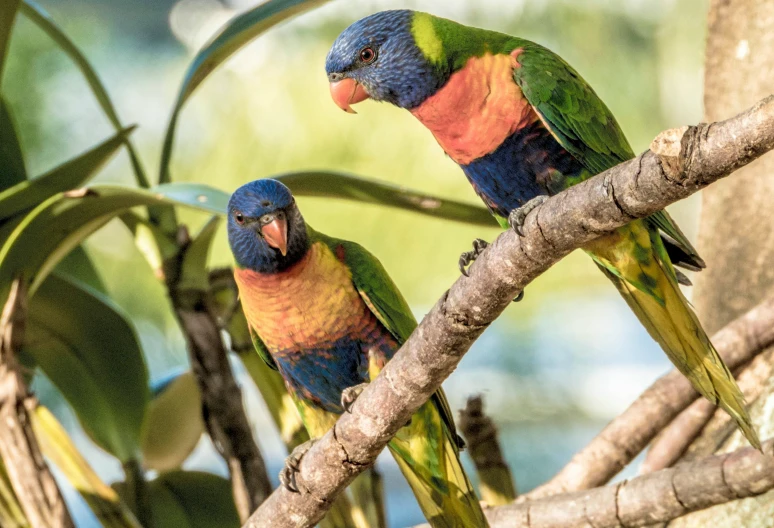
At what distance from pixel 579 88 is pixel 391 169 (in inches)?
115

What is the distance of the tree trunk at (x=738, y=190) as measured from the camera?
192cm

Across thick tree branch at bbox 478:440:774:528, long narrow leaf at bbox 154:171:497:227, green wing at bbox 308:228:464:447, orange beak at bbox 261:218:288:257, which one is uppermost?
long narrow leaf at bbox 154:171:497:227

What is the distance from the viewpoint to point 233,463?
1681mm

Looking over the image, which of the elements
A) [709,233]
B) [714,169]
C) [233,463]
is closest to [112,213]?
[233,463]

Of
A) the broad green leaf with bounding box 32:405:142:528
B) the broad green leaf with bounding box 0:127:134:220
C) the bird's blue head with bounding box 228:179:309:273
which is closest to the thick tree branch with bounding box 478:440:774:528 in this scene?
the bird's blue head with bounding box 228:179:309:273

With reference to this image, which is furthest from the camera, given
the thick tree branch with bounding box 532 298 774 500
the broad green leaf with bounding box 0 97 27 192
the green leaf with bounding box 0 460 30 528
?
the thick tree branch with bounding box 532 298 774 500

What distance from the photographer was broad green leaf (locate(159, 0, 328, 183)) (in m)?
1.50

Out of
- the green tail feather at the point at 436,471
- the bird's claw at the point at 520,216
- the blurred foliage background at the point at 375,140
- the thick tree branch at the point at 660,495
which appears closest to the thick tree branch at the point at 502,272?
the bird's claw at the point at 520,216

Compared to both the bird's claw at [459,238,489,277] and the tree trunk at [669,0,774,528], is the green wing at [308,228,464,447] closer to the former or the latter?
the bird's claw at [459,238,489,277]

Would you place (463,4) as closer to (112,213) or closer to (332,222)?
(332,222)

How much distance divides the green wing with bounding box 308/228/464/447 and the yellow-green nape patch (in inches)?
14.2

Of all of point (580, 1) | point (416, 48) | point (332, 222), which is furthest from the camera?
point (580, 1)

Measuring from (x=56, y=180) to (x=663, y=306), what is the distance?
45.7 inches

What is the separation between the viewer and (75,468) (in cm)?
162
